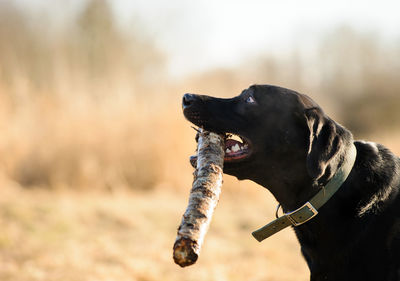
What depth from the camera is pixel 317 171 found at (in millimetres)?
3375

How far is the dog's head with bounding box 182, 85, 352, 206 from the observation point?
363 centimetres

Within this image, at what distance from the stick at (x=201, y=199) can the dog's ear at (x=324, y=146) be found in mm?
576

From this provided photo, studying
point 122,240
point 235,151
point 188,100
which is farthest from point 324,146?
point 122,240

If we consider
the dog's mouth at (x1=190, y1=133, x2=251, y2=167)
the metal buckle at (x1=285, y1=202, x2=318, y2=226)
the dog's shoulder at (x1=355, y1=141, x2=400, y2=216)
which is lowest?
the metal buckle at (x1=285, y1=202, x2=318, y2=226)

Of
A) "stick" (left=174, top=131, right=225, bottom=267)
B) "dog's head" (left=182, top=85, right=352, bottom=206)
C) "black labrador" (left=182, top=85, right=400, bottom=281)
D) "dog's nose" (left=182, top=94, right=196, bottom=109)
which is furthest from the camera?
"dog's nose" (left=182, top=94, right=196, bottom=109)

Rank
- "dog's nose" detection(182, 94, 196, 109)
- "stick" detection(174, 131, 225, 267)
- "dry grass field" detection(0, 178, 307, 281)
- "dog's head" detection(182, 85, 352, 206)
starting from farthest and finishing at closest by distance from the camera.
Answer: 1. "dry grass field" detection(0, 178, 307, 281)
2. "dog's nose" detection(182, 94, 196, 109)
3. "dog's head" detection(182, 85, 352, 206)
4. "stick" detection(174, 131, 225, 267)

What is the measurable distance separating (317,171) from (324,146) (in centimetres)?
19

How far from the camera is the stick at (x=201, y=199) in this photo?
283 centimetres

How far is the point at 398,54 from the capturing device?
99.2ft

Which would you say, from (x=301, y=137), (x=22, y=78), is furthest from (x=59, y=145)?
(x=301, y=137)

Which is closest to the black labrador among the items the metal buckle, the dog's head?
the dog's head

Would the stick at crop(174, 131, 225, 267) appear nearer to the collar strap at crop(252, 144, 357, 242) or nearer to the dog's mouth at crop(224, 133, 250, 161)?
the dog's mouth at crop(224, 133, 250, 161)

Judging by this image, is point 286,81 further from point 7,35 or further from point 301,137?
point 301,137

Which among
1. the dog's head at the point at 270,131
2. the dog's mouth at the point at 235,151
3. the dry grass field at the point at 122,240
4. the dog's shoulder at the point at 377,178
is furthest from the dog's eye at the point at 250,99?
the dry grass field at the point at 122,240
